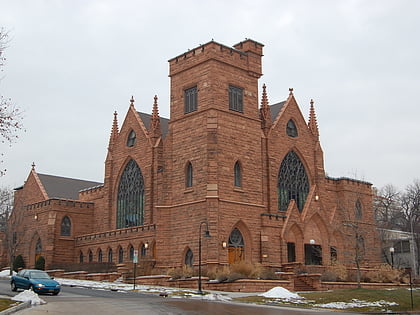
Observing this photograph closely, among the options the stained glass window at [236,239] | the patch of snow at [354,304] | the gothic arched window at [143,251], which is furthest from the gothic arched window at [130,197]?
the patch of snow at [354,304]

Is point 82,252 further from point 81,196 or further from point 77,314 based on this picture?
point 77,314

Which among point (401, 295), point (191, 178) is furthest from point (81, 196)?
point (401, 295)

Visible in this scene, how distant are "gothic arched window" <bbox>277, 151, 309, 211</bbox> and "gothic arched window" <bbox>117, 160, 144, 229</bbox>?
38.2 ft

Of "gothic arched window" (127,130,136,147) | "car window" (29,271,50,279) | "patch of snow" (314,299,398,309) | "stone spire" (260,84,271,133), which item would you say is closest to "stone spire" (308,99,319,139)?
"stone spire" (260,84,271,133)

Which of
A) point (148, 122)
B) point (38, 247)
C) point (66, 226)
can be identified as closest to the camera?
point (148, 122)

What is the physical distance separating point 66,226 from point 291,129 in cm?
2226

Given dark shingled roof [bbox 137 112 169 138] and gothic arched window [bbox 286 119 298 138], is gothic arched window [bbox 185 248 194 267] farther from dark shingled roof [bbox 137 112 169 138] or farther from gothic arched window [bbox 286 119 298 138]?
gothic arched window [bbox 286 119 298 138]

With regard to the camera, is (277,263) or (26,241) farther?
(26,241)

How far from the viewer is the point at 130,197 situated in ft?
175

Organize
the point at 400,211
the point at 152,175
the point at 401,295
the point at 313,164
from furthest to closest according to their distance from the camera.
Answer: the point at 400,211
the point at 313,164
the point at 152,175
the point at 401,295

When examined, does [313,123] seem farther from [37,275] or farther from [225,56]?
[37,275]

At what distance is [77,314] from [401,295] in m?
20.3

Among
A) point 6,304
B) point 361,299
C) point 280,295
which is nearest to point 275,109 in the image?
point 361,299

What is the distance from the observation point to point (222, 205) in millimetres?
43281
